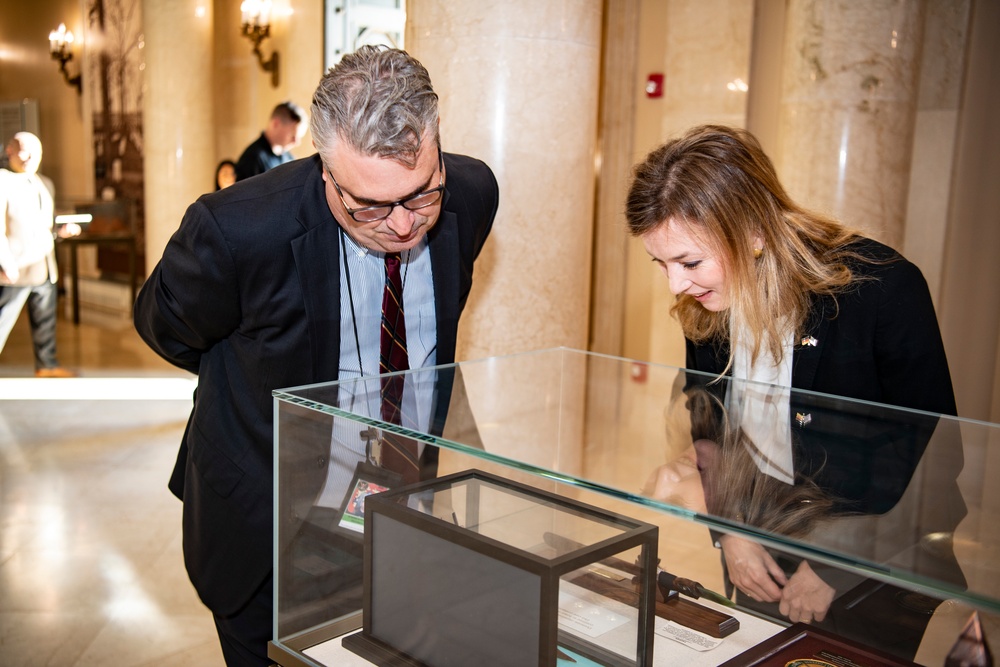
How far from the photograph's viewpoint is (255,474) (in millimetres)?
1994

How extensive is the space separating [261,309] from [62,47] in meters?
9.00

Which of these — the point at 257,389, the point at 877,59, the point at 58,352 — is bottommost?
the point at 58,352

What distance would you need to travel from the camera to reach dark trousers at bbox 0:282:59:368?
299 inches

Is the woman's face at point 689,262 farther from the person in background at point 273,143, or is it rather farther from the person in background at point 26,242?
the person in background at point 26,242

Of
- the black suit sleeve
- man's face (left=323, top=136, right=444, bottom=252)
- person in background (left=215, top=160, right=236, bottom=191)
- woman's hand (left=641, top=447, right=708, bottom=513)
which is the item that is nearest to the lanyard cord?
man's face (left=323, top=136, right=444, bottom=252)

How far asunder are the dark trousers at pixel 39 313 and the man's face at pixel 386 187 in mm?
6689

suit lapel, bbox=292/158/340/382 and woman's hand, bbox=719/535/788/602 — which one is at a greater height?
suit lapel, bbox=292/158/340/382

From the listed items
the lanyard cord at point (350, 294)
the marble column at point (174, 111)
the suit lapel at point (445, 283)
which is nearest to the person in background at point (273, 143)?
the marble column at point (174, 111)

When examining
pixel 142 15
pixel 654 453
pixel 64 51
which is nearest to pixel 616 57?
pixel 142 15

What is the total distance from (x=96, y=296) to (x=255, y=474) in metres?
8.94

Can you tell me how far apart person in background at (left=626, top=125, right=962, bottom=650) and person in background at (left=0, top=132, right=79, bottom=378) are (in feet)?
22.4

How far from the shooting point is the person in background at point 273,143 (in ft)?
22.9

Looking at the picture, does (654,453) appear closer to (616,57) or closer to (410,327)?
(410,327)

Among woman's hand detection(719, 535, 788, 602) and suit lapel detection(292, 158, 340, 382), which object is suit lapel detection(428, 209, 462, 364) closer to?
suit lapel detection(292, 158, 340, 382)
